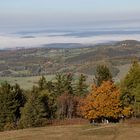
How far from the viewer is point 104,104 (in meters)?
80.8

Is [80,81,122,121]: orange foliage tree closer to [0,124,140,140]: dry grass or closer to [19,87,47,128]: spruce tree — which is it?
[19,87,47,128]: spruce tree

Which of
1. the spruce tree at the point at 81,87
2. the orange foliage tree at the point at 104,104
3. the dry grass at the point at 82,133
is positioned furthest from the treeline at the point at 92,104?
the dry grass at the point at 82,133

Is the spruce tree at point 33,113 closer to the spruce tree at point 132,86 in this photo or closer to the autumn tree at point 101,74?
the spruce tree at point 132,86

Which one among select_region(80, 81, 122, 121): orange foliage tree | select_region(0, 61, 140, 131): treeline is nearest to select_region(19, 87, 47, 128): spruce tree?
select_region(0, 61, 140, 131): treeline

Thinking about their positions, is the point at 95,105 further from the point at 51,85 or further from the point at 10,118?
the point at 51,85

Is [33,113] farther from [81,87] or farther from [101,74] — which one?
[81,87]

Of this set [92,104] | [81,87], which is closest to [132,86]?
[92,104]

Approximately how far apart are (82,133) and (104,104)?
24583 mm

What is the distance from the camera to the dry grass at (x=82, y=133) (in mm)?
53344

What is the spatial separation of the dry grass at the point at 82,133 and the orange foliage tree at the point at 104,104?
18.4 m

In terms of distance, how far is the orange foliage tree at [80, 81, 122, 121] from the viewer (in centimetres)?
8079

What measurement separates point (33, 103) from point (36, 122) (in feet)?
12.2

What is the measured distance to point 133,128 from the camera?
193 feet

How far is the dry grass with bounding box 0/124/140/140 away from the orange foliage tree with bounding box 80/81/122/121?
723 inches
